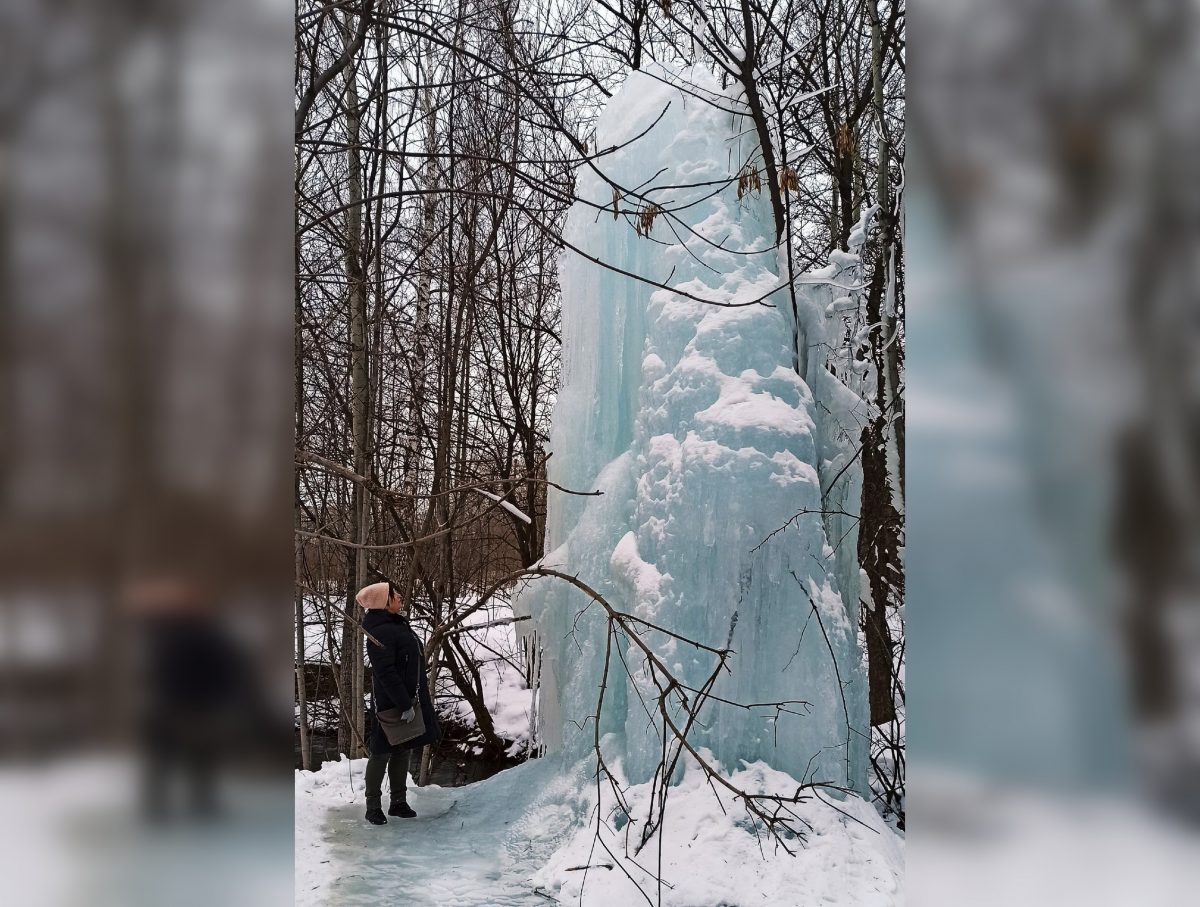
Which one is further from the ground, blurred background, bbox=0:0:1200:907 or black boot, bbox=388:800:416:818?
blurred background, bbox=0:0:1200:907

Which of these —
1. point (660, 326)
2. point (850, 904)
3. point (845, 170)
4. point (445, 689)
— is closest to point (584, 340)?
point (660, 326)

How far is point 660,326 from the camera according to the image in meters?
4.25

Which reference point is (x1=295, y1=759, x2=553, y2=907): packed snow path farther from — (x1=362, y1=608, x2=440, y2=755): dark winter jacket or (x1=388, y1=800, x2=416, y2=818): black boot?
(x1=362, y1=608, x2=440, y2=755): dark winter jacket

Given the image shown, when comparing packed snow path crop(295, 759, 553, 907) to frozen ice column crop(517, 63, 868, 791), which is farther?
frozen ice column crop(517, 63, 868, 791)

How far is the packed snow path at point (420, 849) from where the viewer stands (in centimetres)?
318

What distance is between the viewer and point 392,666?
3.54m

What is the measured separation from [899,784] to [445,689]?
3966mm

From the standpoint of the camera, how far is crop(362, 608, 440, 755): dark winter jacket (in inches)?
138

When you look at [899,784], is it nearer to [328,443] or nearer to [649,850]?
[649,850]
